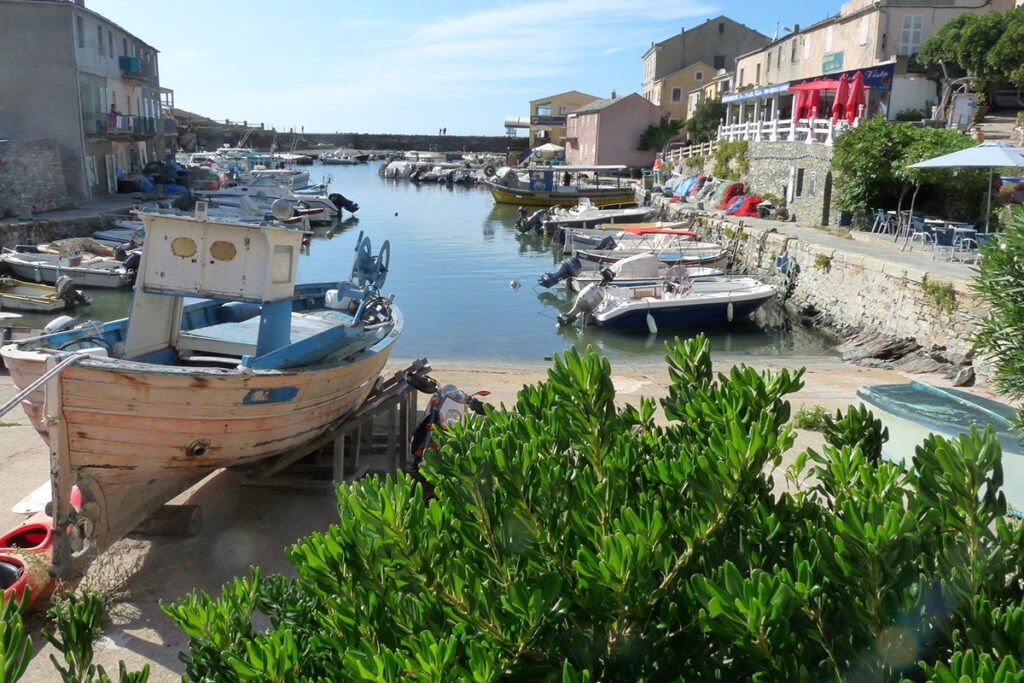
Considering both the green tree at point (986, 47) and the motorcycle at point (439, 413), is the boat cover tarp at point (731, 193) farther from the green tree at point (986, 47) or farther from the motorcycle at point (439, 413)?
the motorcycle at point (439, 413)

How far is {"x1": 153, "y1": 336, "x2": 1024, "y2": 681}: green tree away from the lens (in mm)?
2322

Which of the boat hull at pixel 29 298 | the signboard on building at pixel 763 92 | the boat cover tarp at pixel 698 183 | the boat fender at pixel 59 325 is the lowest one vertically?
the boat hull at pixel 29 298

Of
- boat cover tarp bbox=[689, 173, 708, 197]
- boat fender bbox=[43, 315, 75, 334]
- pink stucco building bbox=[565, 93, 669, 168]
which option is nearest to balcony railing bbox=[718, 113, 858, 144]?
boat cover tarp bbox=[689, 173, 708, 197]

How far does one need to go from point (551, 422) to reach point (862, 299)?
1718 cm

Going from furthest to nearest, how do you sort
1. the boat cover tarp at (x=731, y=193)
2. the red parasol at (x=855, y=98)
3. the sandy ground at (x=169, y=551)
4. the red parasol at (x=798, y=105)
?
the boat cover tarp at (x=731, y=193)
the red parasol at (x=798, y=105)
the red parasol at (x=855, y=98)
the sandy ground at (x=169, y=551)

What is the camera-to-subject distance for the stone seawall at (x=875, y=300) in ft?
49.8

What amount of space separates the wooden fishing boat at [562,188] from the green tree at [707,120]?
5.36 m

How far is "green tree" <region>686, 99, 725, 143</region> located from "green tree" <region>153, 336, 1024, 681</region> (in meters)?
48.8

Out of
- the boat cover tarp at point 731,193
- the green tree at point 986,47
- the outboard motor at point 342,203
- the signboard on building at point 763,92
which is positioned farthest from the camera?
the outboard motor at point 342,203

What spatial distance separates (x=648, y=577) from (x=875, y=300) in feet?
56.8

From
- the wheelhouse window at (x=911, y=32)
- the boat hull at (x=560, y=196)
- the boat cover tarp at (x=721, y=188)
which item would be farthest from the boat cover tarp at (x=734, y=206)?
the boat hull at (x=560, y=196)

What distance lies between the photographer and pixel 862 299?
18625 mm

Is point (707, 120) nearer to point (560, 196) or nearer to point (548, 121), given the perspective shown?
point (560, 196)

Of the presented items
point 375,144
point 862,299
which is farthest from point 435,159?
point 862,299
